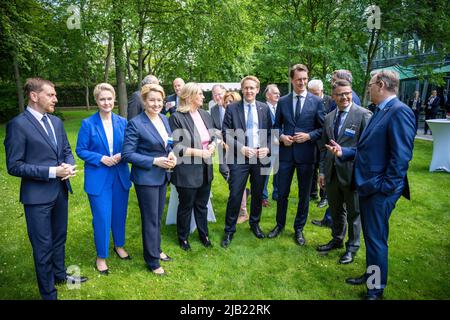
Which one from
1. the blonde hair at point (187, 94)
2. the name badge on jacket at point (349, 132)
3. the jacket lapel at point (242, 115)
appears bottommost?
the name badge on jacket at point (349, 132)

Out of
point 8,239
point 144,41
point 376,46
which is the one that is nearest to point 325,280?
point 8,239

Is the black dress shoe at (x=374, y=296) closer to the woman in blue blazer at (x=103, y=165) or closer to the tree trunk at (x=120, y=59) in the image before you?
the woman in blue blazer at (x=103, y=165)

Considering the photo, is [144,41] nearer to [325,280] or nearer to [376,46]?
[376,46]

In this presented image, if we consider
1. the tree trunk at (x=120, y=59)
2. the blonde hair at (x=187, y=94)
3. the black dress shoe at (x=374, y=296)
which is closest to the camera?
the black dress shoe at (x=374, y=296)

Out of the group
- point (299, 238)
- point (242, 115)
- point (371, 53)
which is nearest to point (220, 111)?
point (242, 115)

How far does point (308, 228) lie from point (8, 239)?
4.70m

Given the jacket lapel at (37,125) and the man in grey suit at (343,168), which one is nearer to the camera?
the jacket lapel at (37,125)

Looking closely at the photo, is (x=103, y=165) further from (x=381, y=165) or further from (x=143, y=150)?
(x=381, y=165)

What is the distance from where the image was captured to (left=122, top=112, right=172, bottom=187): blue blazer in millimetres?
3697

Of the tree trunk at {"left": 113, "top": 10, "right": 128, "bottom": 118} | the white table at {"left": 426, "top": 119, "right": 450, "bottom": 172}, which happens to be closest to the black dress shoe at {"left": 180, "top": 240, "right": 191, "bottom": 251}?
the white table at {"left": 426, "top": 119, "right": 450, "bottom": 172}

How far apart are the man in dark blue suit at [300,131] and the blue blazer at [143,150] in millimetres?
1825

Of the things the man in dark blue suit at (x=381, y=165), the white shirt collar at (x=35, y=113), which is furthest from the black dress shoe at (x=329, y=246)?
the white shirt collar at (x=35, y=113)

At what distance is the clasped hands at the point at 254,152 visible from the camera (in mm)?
4527
